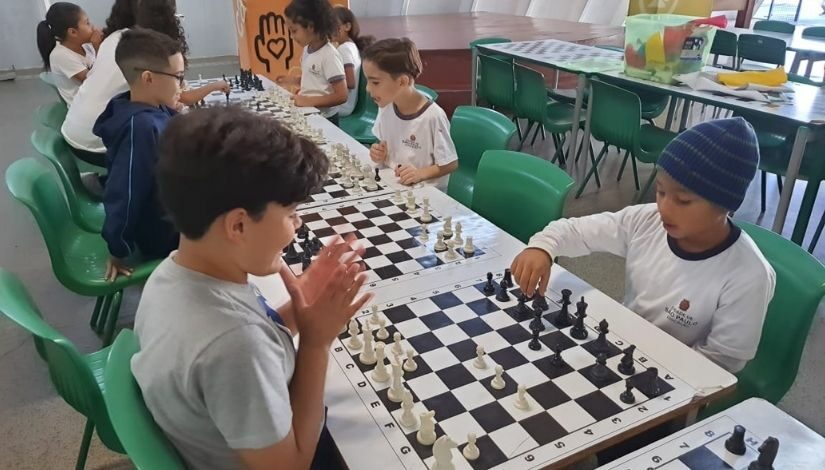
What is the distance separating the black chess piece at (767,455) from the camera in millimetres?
848

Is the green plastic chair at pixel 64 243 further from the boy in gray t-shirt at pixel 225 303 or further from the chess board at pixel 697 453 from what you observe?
the chess board at pixel 697 453

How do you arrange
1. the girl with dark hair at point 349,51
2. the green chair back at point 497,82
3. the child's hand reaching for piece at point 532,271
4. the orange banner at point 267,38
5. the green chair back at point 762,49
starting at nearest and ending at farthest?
the child's hand reaching for piece at point 532,271, the girl with dark hair at point 349,51, the green chair back at point 497,82, the green chair back at point 762,49, the orange banner at point 267,38

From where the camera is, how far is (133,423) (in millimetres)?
853

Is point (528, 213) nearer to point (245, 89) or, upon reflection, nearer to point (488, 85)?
point (245, 89)

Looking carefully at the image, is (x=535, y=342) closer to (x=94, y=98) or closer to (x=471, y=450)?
(x=471, y=450)

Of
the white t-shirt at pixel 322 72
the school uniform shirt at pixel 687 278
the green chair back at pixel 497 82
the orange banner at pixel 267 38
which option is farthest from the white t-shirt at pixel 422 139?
the orange banner at pixel 267 38

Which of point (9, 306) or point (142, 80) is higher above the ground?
point (142, 80)

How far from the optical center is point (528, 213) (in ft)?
6.36

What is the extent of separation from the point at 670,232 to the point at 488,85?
3.50 metres

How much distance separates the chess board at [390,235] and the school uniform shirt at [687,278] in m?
0.26

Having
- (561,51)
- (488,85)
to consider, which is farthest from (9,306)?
(561,51)

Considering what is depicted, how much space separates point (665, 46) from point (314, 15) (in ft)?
6.82

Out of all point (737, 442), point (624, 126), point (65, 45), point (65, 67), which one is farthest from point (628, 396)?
point (65, 45)

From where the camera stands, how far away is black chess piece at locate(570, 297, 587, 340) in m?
1.25
